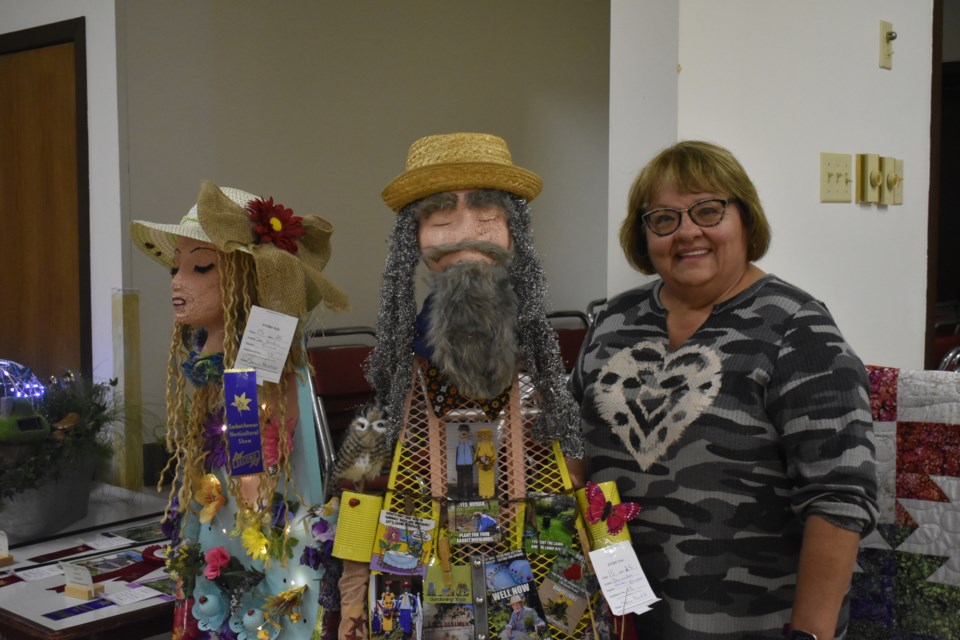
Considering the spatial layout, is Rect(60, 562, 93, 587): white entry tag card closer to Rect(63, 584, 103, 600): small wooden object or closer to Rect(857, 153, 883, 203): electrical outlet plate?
Rect(63, 584, 103, 600): small wooden object

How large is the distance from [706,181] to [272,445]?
3.41 ft

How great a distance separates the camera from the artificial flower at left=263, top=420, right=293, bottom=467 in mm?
1802

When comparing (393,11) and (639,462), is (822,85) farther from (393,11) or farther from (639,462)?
(393,11)

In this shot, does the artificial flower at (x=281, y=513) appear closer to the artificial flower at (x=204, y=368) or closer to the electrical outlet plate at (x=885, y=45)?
the artificial flower at (x=204, y=368)

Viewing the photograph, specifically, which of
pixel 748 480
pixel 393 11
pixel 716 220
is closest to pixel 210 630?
pixel 748 480

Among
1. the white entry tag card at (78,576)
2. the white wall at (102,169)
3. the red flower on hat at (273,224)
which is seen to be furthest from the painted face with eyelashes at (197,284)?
the white wall at (102,169)

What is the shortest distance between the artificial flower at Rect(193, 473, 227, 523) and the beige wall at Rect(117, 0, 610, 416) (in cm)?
178

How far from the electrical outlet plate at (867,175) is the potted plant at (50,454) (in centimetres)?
239

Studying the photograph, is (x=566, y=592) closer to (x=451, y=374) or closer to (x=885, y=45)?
(x=451, y=374)

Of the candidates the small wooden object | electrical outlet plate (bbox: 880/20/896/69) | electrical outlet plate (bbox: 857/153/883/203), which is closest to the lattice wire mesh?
the small wooden object

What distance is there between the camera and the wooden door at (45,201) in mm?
3449

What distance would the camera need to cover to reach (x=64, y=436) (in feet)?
8.10

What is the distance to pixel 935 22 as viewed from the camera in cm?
280

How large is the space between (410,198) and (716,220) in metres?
0.58
